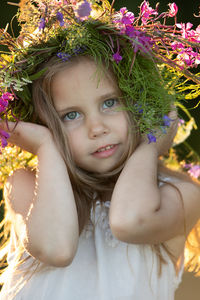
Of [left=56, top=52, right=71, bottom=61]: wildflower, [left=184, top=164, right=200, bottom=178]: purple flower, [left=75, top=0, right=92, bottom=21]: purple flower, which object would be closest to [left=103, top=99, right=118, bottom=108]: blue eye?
[left=56, top=52, right=71, bottom=61]: wildflower

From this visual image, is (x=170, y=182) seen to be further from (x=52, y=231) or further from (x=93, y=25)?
(x=93, y=25)

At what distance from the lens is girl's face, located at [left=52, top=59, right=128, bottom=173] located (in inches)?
85.5

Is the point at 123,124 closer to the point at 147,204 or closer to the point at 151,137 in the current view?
the point at 151,137

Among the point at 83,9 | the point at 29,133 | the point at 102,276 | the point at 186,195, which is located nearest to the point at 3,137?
the point at 29,133

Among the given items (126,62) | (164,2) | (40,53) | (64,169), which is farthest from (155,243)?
(164,2)

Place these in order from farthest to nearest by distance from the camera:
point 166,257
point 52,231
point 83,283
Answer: point 166,257 < point 83,283 < point 52,231

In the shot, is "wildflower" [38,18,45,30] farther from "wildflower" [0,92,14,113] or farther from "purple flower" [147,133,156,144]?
"purple flower" [147,133,156,144]

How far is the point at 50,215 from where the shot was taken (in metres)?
2.05

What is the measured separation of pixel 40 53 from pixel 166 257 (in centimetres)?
106

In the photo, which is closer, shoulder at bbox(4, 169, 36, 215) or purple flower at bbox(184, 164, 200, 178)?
shoulder at bbox(4, 169, 36, 215)

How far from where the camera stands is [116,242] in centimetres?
227

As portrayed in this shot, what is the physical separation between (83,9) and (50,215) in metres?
0.83

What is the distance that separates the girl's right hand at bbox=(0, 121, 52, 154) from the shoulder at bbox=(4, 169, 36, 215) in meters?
0.17

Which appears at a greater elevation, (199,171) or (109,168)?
(109,168)
